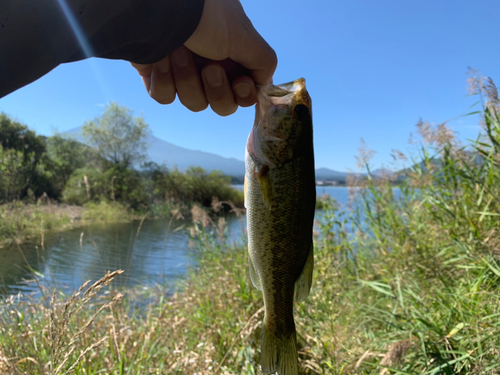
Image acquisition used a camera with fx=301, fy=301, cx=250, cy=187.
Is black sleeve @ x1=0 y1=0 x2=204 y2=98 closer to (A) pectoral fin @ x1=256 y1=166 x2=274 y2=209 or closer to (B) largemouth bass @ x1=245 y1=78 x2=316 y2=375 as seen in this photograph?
(B) largemouth bass @ x1=245 y1=78 x2=316 y2=375

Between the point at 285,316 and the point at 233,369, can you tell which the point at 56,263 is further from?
the point at 285,316

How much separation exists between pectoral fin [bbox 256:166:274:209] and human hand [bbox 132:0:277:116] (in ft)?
1.60

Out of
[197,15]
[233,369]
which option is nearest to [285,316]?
[197,15]

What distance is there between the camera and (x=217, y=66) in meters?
1.56

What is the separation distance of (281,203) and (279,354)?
0.68 metres

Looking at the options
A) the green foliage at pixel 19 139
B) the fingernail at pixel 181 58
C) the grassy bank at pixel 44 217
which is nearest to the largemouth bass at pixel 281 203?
the fingernail at pixel 181 58

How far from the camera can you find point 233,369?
9.12 feet

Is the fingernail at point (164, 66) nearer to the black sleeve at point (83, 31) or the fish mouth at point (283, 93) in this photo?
the black sleeve at point (83, 31)

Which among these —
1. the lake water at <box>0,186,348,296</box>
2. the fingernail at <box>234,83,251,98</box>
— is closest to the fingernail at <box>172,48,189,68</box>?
the fingernail at <box>234,83,251,98</box>

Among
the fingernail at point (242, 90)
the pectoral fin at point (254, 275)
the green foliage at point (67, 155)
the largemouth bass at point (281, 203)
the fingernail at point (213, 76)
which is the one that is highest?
the green foliage at point (67, 155)

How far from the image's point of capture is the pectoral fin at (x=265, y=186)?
1341 millimetres

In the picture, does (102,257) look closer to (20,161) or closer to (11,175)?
(11,175)

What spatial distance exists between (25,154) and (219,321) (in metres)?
17.8

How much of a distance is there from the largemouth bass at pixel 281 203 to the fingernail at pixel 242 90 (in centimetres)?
19
